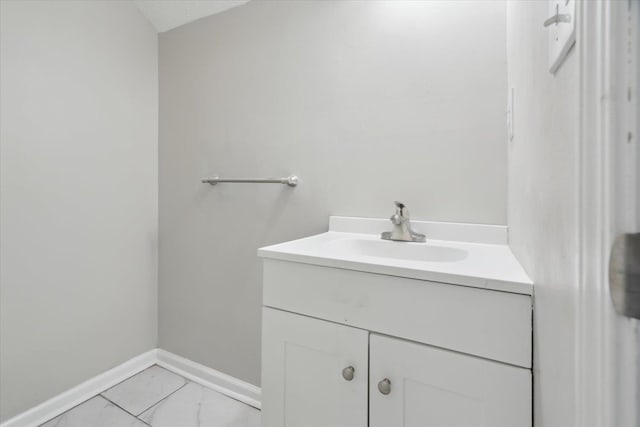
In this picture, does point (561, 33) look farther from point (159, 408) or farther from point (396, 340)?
point (159, 408)

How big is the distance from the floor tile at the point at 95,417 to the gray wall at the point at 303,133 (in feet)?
1.23

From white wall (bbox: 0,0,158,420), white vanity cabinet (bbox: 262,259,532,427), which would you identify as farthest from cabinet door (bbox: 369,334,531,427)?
white wall (bbox: 0,0,158,420)

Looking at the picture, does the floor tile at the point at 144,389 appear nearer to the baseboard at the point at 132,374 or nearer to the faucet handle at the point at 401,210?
the baseboard at the point at 132,374

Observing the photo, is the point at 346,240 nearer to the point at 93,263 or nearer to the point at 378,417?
the point at 378,417

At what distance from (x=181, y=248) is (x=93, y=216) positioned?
16.5 inches

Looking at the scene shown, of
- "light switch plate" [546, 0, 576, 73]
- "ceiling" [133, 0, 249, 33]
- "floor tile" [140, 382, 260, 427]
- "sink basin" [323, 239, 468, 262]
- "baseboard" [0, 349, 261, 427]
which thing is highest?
"ceiling" [133, 0, 249, 33]

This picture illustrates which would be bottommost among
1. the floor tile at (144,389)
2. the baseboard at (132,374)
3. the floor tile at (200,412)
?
the floor tile at (200,412)

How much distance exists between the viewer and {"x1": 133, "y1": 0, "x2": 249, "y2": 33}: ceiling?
155 cm

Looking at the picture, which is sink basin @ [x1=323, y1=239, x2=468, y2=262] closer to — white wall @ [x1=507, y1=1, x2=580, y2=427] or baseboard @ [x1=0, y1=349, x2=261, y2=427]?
white wall @ [x1=507, y1=1, x2=580, y2=427]

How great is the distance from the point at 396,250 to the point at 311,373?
0.48m

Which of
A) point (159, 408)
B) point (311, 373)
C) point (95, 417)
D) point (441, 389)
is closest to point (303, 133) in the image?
point (311, 373)

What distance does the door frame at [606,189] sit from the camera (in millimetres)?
219

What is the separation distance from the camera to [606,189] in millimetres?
235

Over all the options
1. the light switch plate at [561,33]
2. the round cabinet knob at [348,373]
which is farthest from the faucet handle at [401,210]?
the light switch plate at [561,33]
